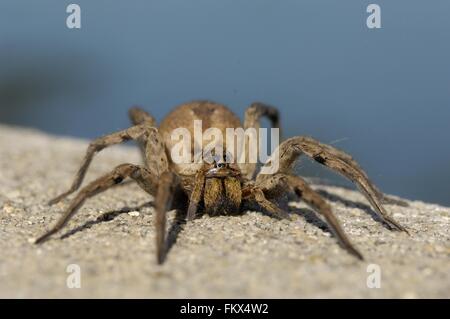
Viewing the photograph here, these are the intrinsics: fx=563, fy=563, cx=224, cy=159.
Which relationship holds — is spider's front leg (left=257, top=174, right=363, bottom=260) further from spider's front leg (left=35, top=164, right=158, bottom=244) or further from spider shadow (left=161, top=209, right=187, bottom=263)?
spider's front leg (left=35, top=164, right=158, bottom=244)

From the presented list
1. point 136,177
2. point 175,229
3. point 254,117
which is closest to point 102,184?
point 136,177

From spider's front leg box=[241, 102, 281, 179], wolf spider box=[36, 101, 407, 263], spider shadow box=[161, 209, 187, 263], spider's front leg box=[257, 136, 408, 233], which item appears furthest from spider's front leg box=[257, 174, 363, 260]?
spider shadow box=[161, 209, 187, 263]

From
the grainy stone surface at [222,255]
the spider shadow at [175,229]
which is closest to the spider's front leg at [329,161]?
the grainy stone surface at [222,255]

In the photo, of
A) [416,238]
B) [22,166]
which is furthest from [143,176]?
[22,166]

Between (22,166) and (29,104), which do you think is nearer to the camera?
(22,166)

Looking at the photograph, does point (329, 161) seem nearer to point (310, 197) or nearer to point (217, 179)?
point (310, 197)

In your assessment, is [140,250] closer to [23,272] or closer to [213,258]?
[213,258]
